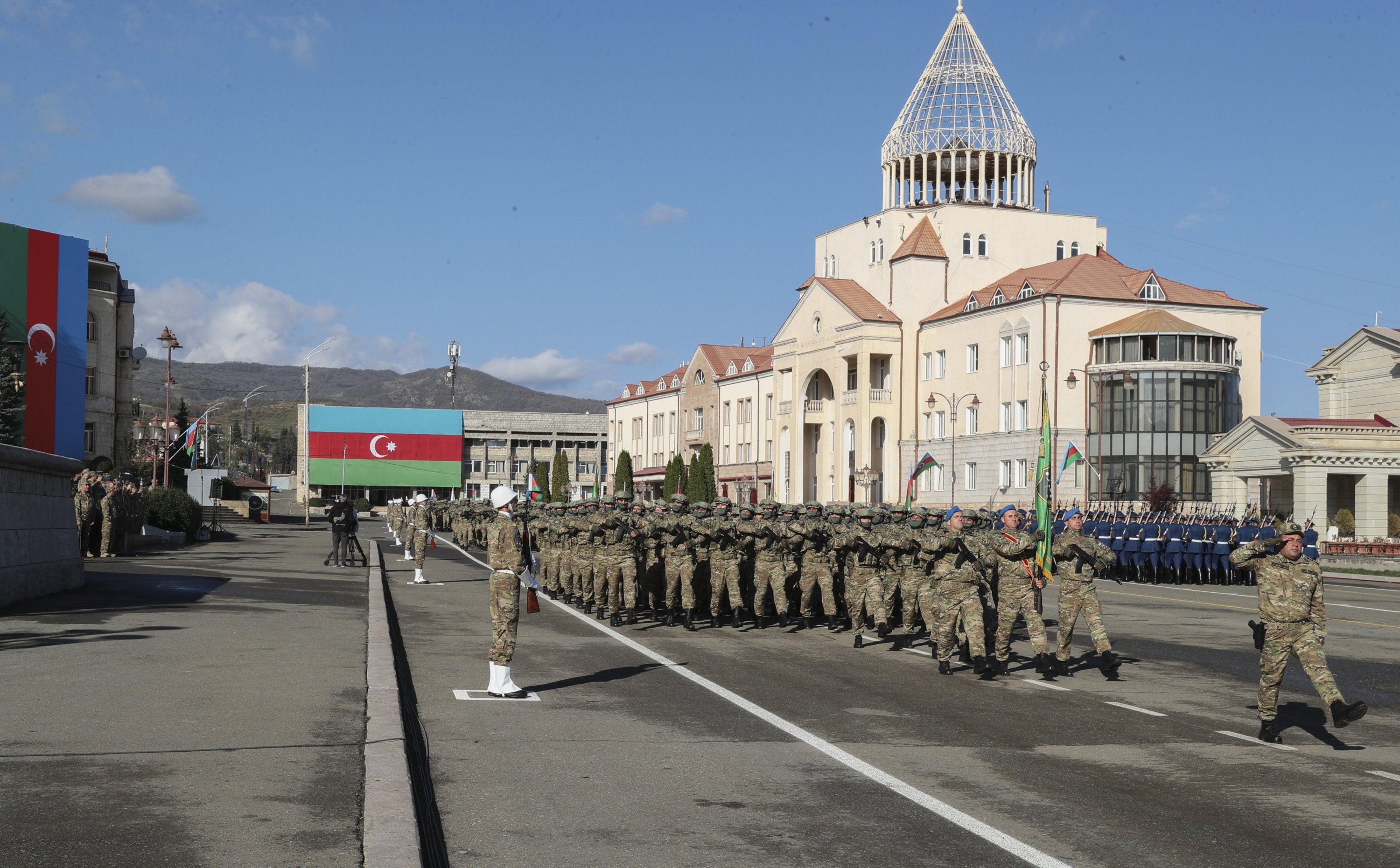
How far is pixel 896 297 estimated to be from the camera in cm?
7931

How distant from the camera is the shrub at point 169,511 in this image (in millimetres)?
45406

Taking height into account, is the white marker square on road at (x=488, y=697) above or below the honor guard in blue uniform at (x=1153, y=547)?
below

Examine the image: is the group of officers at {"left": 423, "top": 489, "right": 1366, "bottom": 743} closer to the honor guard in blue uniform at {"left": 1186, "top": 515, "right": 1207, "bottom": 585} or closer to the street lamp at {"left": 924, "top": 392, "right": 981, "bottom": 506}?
the honor guard in blue uniform at {"left": 1186, "top": 515, "right": 1207, "bottom": 585}

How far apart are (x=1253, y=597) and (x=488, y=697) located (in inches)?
846

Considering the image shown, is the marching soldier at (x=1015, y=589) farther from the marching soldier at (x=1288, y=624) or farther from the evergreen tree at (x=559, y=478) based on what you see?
the evergreen tree at (x=559, y=478)

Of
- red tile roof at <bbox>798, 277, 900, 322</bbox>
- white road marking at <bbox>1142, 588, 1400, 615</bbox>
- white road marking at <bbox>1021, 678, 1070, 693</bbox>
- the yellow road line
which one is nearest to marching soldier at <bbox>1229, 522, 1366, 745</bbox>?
Answer: white road marking at <bbox>1021, 678, 1070, 693</bbox>

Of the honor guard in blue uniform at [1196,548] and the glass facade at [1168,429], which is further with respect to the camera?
the glass facade at [1168,429]

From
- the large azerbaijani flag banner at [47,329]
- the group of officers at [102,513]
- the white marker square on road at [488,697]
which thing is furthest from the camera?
the large azerbaijani flag banner at [47,329]

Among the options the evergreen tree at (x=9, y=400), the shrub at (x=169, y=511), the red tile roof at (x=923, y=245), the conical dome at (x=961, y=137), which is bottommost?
the shrub at (x=169, y=511)

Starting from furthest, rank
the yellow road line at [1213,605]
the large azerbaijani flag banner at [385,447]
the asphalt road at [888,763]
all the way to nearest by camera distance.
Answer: the large azerbaijani flag banner at [385,447], the yellow road line at [1213,605], the asphalt road at [888,763]

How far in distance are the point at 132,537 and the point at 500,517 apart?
28602 millimetres

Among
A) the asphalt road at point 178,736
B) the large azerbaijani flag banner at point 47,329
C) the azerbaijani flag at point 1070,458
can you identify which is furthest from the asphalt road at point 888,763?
the large azerbaijani flag banner at point 47,329

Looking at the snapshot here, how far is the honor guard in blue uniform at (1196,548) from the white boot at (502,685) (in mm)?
26445

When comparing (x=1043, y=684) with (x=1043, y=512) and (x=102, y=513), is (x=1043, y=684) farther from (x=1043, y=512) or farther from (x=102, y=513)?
(x=102, y=513)
